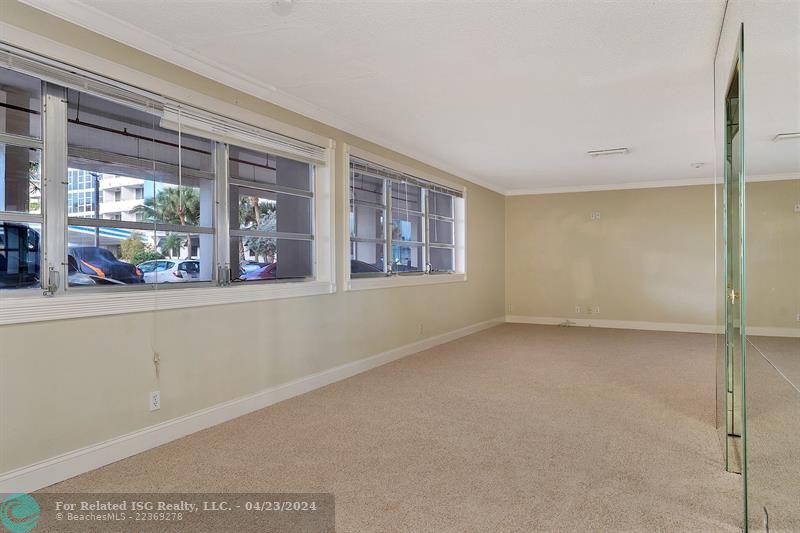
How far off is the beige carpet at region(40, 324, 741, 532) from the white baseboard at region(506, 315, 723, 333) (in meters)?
3.44

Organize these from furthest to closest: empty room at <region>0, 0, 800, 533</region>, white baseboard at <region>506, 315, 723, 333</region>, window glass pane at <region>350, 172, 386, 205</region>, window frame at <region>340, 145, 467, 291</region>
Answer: white baseboard at <region>506, 315, 723, 333</region> < window glass pane at <region>350, 172, 386, 205</region> < window frame at <region>340, 145, 467, 291</region> < empty room at <region>0, 0, 800, 533</region>

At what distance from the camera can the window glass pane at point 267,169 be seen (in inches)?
148

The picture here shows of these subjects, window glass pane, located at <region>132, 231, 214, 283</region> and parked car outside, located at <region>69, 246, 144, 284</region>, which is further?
window glass pane, located at <region>132, 231, 214, 283</region>

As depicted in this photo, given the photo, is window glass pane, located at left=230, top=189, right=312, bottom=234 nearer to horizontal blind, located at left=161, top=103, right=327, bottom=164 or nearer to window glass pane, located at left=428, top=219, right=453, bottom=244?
horizontal blind, located at left=161, top=103, right=327, bottom=164

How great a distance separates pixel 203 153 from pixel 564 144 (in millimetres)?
3914

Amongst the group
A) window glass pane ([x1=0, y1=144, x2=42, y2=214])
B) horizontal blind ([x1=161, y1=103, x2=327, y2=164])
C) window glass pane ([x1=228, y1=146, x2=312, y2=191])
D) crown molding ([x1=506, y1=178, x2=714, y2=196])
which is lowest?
window glass pane ([x1=0, y1=144, x2=42, y2=214])

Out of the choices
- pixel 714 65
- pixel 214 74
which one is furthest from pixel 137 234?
pixel 714 65

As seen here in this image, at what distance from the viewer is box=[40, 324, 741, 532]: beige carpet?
2248 millimetres

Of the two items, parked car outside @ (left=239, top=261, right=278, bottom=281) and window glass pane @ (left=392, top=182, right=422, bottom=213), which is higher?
window glass pane @ (left=392, top=182, right=422, bottom=213)

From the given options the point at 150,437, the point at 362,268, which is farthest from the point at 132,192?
the point at 362,268

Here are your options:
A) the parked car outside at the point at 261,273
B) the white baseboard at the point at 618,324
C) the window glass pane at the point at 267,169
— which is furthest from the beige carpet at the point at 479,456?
the white baseboard at the point at 618,324

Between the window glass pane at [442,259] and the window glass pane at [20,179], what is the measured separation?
4800 mm

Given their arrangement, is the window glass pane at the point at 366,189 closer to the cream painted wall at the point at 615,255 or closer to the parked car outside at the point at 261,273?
the parked car outside at the point at 261,273

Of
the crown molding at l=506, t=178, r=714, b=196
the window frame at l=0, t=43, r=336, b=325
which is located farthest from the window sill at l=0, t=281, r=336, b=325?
the crown molding at l=506, t=178, r=714, b=196
